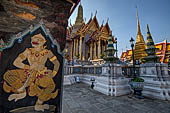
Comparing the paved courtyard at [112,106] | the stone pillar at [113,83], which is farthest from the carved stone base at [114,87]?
the paved courtyard at [112,106]

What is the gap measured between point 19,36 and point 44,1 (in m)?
1.41

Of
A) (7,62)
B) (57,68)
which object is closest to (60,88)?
(57,68)

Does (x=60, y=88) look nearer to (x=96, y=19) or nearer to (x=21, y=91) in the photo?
(x=21, y=91)

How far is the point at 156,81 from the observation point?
224 inches

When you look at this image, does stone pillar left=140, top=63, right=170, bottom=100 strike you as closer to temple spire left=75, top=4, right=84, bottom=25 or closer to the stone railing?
the stone railing

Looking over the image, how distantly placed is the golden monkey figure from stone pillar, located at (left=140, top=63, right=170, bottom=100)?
21.9ft

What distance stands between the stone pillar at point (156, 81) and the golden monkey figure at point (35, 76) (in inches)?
263

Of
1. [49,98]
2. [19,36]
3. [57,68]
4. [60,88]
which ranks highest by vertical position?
[19,36]

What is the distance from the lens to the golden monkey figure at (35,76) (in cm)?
202

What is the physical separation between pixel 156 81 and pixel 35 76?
751 centimetres

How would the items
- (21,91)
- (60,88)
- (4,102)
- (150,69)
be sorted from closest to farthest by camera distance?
(4,102) < (21,91) < (60,88) < (150,69)

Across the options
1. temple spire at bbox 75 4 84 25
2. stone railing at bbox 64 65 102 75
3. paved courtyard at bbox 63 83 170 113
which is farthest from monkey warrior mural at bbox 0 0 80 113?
temple spire at bbox 75 4 84 25

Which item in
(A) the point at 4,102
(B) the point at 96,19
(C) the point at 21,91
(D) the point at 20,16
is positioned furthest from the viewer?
(B) the point at 96,19

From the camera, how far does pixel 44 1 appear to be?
2596mm
